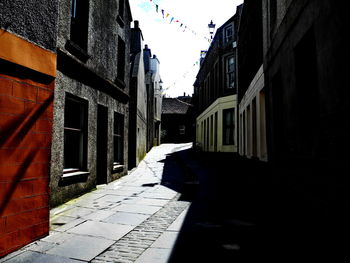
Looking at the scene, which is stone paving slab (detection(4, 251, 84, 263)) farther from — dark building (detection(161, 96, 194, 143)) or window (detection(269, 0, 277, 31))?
dark building (detection(161, 96, 194, 143))

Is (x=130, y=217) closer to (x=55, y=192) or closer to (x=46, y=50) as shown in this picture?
(x=55, y=192)

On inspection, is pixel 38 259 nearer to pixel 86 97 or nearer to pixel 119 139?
Answer: pixel 86 97

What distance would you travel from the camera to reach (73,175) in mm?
5879

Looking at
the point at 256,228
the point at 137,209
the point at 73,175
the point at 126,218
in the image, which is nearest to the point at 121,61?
the point at 73,175

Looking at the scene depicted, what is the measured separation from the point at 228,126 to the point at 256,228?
1271 cm

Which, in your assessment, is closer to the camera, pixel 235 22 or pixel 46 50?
pixel 46 50

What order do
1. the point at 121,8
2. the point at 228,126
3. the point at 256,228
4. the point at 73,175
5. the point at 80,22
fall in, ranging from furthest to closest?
the point at 228,126, the point at 121,8, the point at 80,22, the point at 73,175, the point at 256,228

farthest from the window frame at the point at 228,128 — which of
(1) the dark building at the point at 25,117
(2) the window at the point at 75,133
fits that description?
(1) the dark building at the point at 25,117

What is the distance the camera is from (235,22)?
53.7ft

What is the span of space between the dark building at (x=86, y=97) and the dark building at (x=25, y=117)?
1510 millimetres

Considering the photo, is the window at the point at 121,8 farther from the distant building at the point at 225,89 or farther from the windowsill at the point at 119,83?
the distant building at the point at 225,89

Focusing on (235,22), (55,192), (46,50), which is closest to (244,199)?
(55,192)

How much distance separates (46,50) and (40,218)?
8.01ft

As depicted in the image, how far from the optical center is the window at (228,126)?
16016 mm
